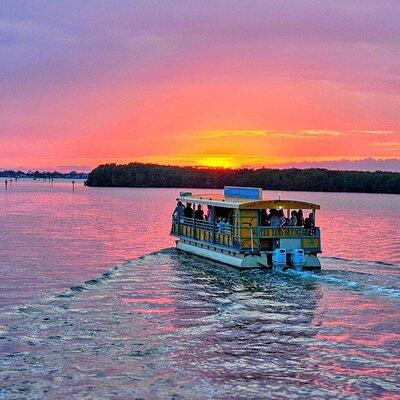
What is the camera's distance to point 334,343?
2017 centimetres

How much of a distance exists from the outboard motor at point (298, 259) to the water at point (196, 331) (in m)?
0.88

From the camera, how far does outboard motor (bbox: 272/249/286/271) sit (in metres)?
33.8

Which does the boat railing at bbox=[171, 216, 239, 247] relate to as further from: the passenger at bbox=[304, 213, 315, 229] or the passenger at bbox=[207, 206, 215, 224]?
the passenger at bbox=[304, 213, 315, 229]

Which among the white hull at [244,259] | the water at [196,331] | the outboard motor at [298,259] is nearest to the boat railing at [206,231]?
the white hull at [244,259]

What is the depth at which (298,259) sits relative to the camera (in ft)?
111

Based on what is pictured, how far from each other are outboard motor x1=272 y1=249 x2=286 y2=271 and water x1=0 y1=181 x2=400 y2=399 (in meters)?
0.65

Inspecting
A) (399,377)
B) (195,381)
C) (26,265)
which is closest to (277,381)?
(195,381)

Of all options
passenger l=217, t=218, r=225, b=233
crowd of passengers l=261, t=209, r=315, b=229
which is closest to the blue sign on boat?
crowd of passengers l=261, t=209, r=315, b=229

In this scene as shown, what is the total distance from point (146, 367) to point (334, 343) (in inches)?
230

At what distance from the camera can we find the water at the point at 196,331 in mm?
16391

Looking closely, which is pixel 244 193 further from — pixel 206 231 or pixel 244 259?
pixel 244 259

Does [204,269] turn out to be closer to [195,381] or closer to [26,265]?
[26,265]

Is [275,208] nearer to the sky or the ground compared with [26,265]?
nearer to the sky

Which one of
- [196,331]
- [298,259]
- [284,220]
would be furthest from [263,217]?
A: [196,331]
